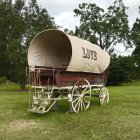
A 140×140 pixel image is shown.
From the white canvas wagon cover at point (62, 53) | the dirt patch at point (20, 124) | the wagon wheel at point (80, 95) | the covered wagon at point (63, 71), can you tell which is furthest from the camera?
the white canvas wagon cover at point (62, 53)

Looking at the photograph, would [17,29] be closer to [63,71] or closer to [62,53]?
[62,53]

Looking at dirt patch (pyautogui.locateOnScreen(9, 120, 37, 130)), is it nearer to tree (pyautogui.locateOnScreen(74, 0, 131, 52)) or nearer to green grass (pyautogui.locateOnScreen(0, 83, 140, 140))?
green grass (pyautogui.locateOnScreen(0, 83, 140, 140))

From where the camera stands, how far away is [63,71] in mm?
15133

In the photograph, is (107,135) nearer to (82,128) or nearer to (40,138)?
(82,128)

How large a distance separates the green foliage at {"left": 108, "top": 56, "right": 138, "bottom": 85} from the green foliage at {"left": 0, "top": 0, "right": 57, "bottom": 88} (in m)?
12.0

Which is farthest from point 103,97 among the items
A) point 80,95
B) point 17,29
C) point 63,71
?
point 17,29

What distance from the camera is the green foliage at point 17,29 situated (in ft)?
114

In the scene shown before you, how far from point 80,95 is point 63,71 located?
4.91 feet

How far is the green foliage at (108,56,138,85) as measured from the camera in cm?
4600

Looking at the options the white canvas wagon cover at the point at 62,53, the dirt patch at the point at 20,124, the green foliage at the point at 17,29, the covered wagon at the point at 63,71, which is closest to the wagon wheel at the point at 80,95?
the covered wagon at the point at 63,71

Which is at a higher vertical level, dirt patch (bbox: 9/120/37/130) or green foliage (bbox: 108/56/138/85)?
green foliage (bbox: 108/56/138/85)

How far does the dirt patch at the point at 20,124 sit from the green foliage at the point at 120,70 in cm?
3298

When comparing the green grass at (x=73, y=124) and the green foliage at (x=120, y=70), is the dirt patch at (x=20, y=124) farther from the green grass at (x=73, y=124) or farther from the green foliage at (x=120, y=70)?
the green foliage at (x=120, y=70)

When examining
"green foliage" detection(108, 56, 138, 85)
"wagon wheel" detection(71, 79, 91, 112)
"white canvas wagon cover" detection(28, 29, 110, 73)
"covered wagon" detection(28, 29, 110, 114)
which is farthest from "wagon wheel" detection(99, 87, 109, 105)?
"green foliage" detection(108, 56, 138, 85)
